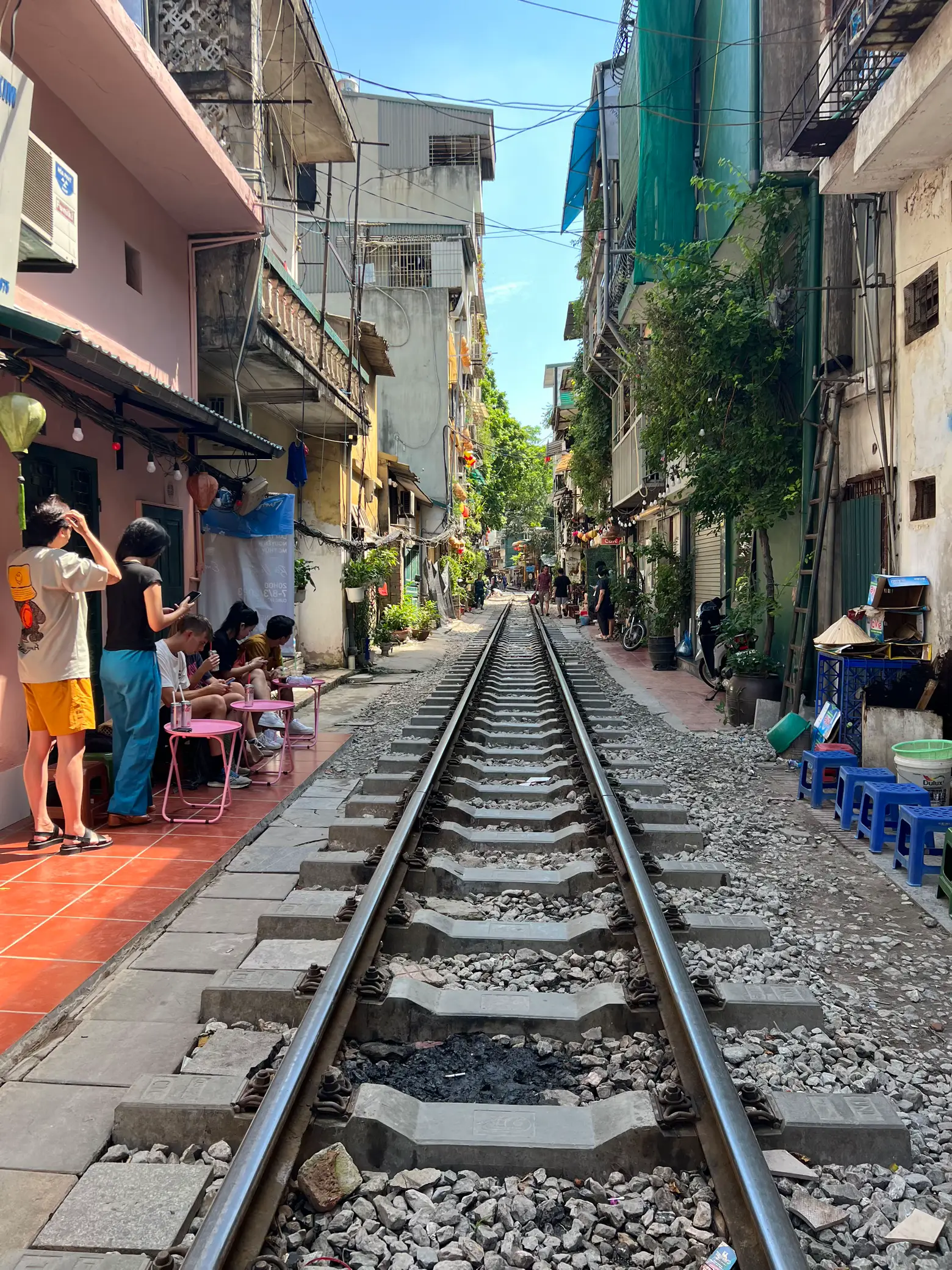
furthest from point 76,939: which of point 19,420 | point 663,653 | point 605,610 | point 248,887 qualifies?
point 605,610

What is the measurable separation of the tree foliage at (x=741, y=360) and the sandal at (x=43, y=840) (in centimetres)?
788

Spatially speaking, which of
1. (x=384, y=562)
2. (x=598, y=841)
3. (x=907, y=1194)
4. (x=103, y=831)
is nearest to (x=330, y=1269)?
(x=907, y=1194)

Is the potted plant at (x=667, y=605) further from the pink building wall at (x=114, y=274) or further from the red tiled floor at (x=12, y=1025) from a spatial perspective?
the red tiled floor at (x=12, y=1025)

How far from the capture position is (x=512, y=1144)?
258 cm

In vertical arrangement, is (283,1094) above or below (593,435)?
below

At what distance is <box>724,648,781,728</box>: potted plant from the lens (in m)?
10.1

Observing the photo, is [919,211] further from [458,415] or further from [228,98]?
[458,415]

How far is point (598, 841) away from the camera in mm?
5297

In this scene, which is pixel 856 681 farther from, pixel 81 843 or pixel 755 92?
pixel 755 92

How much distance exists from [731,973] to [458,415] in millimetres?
36388

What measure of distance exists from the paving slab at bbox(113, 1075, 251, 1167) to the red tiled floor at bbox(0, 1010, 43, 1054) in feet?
2.61

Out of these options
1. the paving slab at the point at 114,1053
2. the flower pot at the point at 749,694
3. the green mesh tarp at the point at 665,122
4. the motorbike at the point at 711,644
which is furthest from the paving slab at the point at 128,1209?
the green mesh tarp at the point at 665,122

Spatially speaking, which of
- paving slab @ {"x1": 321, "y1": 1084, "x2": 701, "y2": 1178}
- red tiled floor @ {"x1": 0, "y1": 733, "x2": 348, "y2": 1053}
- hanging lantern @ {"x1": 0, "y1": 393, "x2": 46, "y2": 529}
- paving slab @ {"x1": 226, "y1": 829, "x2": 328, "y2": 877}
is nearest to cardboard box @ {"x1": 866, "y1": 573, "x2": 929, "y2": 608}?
paving slab @ {"x1": 226, "y1": 829, "x2": 328, "y2": 877}

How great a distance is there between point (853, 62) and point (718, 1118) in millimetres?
7943
